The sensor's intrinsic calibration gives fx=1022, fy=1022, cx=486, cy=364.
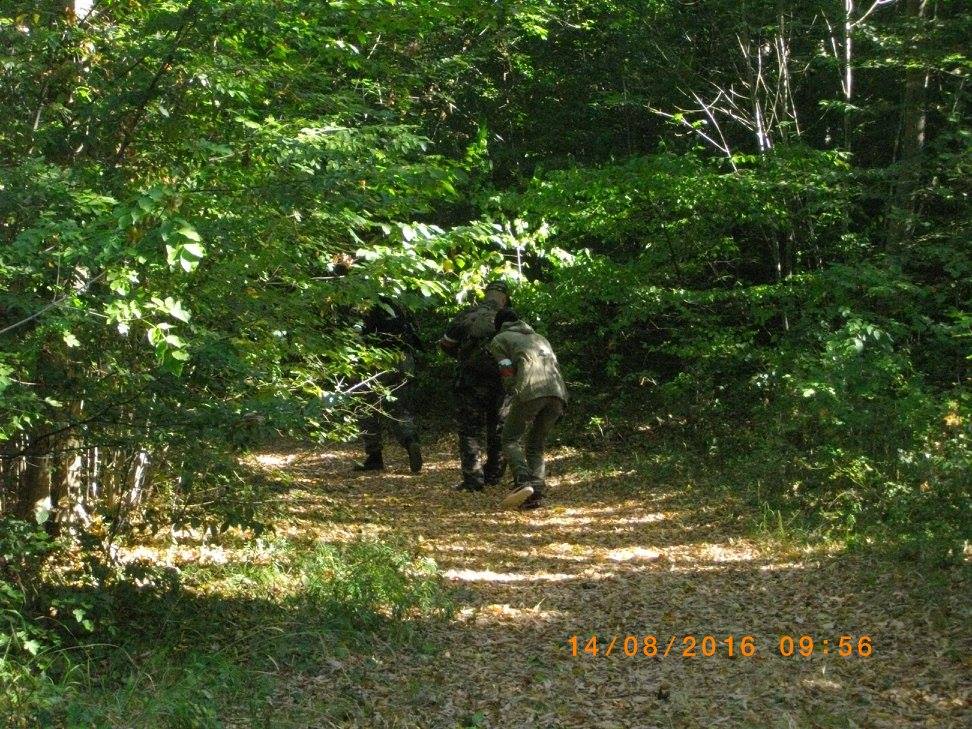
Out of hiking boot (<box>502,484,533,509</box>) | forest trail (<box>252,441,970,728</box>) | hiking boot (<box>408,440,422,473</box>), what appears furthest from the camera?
hiking boot (<box>408,440,422,473</box>)

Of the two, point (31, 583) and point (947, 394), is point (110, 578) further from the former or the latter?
point (947, 394)

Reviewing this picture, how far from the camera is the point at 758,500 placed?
946 cm

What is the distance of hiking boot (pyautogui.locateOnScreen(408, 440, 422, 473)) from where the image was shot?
Result: 12.1m

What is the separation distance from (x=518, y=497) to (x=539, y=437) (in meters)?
0.65

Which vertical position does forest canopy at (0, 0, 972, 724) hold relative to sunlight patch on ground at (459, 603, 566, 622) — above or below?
above

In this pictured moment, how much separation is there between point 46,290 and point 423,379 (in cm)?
966

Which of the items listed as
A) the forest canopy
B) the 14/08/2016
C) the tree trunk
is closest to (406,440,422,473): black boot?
the forest canopy

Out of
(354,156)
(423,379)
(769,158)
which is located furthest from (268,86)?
(423,379)

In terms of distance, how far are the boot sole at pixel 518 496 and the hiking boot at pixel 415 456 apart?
2195 mm

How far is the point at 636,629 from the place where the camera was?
22.2ft

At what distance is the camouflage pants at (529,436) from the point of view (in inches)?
403

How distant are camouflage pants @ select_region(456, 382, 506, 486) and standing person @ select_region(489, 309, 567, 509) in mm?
787

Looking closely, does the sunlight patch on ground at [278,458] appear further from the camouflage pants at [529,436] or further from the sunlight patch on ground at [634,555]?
the sunlight patch on ground at [634,555]

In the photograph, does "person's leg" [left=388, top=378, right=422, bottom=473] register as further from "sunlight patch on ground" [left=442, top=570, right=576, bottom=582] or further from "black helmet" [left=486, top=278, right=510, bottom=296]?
"sunlight patch on ground" [left=442, top=570, right=576, bottom=582]
